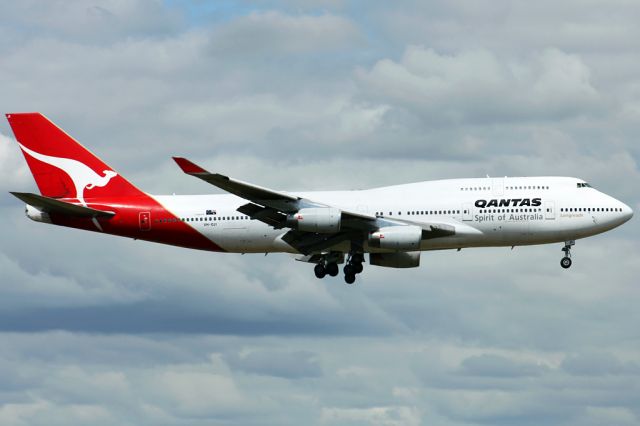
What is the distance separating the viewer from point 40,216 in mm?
78688

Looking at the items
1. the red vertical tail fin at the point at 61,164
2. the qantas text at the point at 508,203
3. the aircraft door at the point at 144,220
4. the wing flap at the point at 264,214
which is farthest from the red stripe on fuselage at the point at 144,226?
the qantas text at the point at 508,203

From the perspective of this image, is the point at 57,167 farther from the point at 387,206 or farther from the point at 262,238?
the point at 387,206

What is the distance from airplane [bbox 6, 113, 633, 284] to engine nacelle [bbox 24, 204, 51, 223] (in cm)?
A: 6

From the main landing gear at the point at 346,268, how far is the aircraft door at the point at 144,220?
11.6 metres

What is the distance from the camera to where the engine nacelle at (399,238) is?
73.7 metres

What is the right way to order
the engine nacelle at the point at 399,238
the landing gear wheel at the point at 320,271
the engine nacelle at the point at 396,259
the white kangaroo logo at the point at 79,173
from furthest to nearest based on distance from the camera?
the white kangaroo logo at the point at 79,173
the landing gear wheel at the point at 320,271
the engine nacelle at the point at 396,259
the engine nacelle at the point at 399,238

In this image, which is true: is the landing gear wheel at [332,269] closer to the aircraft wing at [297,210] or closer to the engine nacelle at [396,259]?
the engine nacelle at [396,259]

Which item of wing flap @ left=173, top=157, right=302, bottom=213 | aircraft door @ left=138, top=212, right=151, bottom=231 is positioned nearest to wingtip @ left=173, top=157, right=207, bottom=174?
wing flap @ left=173, top=157, right=302, bottom=213

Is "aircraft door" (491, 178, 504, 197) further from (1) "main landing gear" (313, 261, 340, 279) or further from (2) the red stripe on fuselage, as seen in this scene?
(2) the red stripe on fuselage

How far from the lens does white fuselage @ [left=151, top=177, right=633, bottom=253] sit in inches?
2936

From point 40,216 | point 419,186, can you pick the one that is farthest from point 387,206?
point 40,216

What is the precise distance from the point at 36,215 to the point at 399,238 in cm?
2368

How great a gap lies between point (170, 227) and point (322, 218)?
11282 mm

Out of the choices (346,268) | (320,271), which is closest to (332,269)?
(320,271)
